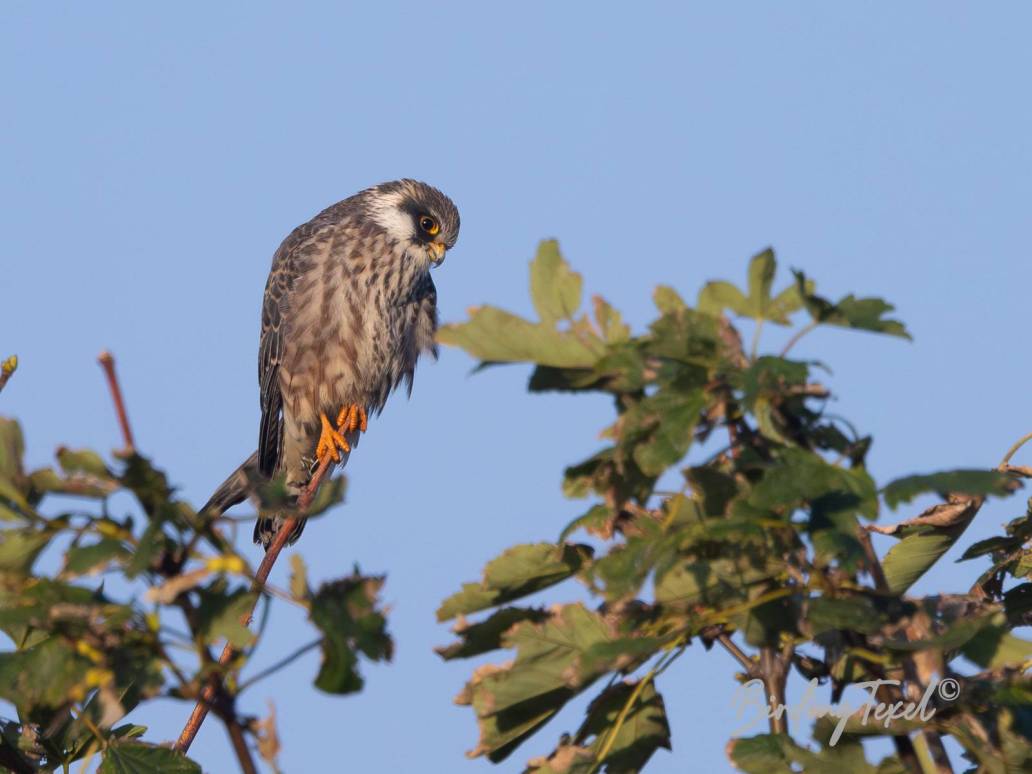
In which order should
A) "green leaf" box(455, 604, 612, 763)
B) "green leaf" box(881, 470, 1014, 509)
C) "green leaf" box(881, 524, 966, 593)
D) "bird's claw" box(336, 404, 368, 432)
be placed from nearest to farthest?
"green leaf" box(881, 470, 1014, 509) → "green leaf" box(455, 604, 612, 763) → "green leaf" box(881, 524, 966, 593) → "bird's claw" box(336, 404, 368, 432)

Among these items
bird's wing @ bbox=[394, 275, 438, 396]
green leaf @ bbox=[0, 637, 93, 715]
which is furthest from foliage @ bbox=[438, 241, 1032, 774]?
bird's wing @ bbox=[394, 275, 438, 396]

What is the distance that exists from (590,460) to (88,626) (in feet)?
2.60

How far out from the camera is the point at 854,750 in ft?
7.39

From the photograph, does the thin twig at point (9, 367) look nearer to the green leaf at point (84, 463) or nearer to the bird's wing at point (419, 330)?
the green leaf at point (84, 463)

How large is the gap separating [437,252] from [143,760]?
22.5 feet

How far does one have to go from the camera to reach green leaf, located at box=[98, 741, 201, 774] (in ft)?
8.10

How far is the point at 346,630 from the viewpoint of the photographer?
180cm

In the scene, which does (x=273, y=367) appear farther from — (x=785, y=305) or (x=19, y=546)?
(x=785, y=305)

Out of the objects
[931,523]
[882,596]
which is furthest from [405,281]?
[882,596]

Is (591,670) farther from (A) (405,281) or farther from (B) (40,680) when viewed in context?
(A) (405,281)

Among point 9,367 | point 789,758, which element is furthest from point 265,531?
point 789,758

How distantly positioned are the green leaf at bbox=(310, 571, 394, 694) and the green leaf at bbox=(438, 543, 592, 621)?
61cm

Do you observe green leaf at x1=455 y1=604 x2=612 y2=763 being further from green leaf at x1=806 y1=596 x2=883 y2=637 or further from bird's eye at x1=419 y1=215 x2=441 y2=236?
bird's eye at x1=419 y1=215 x2=441 y2=236

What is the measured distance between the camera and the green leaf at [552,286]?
2.10 m
